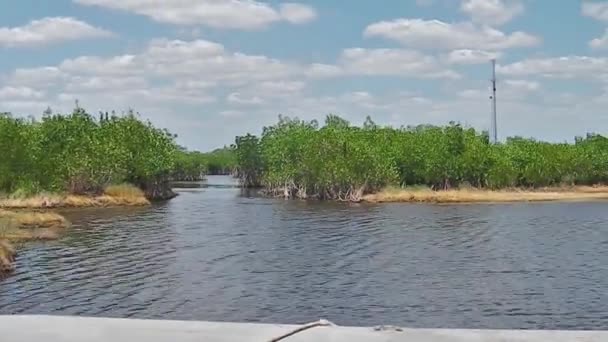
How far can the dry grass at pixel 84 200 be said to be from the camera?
70.6 meters

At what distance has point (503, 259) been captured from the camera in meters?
33.2

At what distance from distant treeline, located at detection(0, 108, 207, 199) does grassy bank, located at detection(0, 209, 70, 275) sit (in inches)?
921

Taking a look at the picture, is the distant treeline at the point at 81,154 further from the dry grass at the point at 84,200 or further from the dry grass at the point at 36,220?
the dry grass at the point at 36,220

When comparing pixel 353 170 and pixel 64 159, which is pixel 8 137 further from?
pixel 353 170

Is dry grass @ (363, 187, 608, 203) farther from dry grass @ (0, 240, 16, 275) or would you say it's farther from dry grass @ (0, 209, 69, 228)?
dry grass @ (0, 240, 16, 275)

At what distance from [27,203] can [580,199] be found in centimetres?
6555

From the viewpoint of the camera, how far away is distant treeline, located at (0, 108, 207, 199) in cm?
7431

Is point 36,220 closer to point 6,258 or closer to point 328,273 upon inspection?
point 6,258

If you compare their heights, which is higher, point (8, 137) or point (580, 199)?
point (8, 137)

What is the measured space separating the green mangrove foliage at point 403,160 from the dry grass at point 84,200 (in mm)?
24299

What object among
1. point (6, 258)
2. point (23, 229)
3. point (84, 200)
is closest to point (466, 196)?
point (84, 200)

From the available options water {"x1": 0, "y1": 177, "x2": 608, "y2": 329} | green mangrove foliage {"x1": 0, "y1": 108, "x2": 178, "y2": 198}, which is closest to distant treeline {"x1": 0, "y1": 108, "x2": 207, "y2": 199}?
green mangrove foliage {"x1": 0, "y1": 108, "x2": 178, "y2": 198}

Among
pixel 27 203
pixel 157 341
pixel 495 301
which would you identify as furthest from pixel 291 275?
pixel 27 203

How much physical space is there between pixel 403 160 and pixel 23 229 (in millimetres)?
66129
